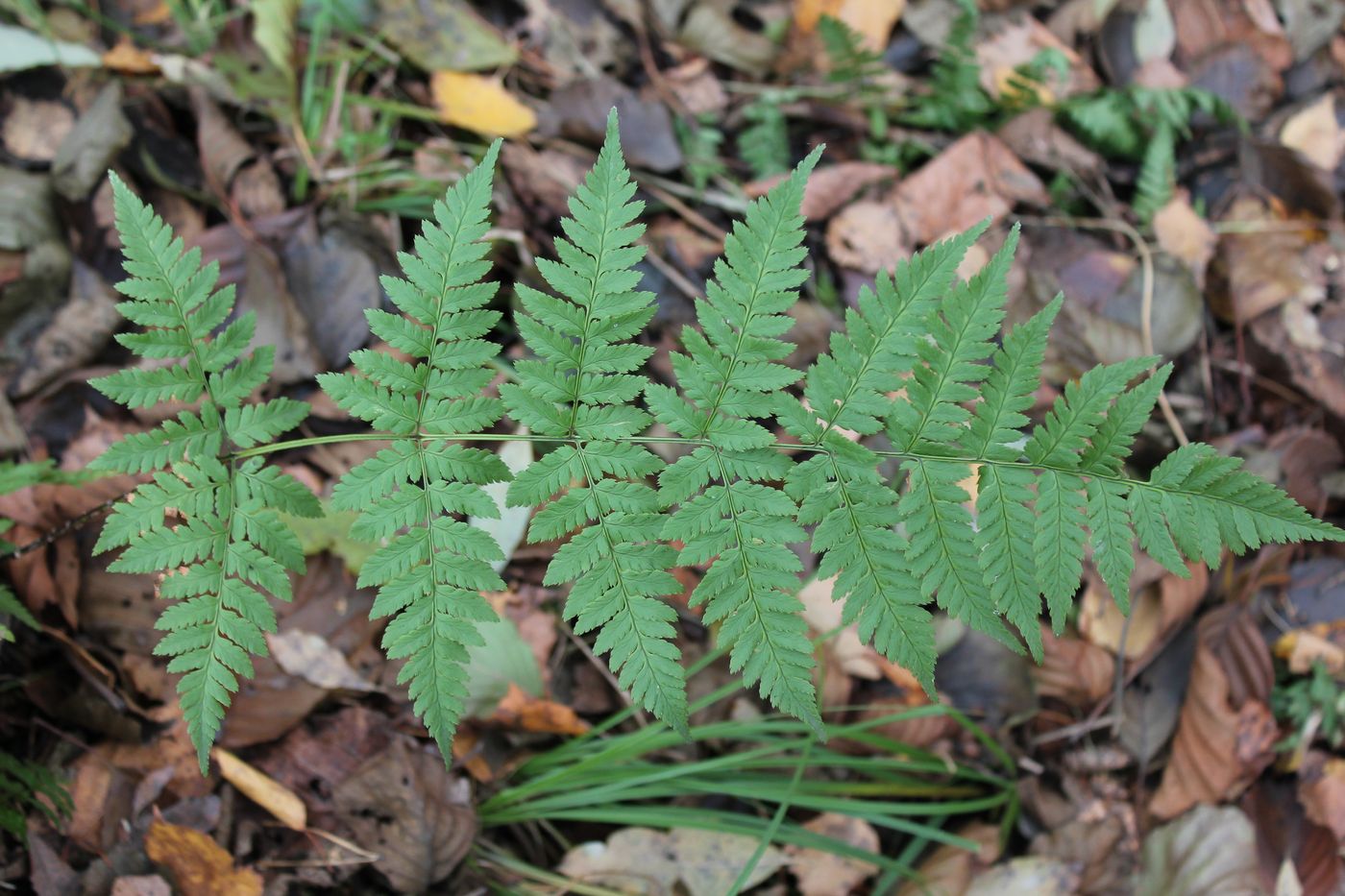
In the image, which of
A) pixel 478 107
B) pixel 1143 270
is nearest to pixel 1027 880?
pixel 1143 270

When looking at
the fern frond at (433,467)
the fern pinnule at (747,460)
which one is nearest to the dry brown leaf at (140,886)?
the fern frond at (433,467)

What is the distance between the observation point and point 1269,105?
148 inches

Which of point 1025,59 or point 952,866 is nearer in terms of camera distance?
point 952,866

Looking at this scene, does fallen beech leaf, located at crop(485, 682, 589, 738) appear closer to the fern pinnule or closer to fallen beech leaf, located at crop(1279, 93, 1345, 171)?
the fern pinnule

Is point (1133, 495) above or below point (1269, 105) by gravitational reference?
below

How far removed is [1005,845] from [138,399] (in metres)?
2.64

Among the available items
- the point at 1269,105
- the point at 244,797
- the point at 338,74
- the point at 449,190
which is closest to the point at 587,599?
the point at 449,190

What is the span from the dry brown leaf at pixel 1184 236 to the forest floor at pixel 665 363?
2cm

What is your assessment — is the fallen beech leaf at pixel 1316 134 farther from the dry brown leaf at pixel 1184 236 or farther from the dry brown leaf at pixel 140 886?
the dry brown leaf at pixel 140 886

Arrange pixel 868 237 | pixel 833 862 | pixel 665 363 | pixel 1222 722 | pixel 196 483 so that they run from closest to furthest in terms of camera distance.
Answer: pixel 196 483, pixel 833 862, pixel 1222 722, pixel 665 363, pixel 868 237

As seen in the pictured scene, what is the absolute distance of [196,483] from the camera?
68.2 inches

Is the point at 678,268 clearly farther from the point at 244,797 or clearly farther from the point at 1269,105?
the point at 1269,105

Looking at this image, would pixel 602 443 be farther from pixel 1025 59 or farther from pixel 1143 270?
pixel 1025 59

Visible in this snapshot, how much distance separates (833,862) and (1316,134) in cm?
341
